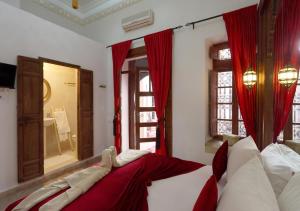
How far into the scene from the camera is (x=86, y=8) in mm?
4418

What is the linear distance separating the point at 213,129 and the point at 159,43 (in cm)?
196

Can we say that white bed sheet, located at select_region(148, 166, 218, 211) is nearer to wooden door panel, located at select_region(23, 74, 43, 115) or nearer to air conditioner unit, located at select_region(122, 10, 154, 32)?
wooden door panel, located at select_region(23, 74, 43, 115)

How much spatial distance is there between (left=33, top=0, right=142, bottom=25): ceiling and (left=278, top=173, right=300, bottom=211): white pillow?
4125mm

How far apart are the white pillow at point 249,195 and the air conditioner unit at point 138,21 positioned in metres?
3.40

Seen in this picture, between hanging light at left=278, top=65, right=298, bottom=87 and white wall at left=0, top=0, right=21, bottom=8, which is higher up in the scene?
white wall at left=0, top=0, right=21, bottom=8

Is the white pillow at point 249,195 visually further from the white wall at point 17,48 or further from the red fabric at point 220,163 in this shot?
the white wall at point 17,48

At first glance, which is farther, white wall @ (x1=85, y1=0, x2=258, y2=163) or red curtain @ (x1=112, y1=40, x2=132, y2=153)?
red curtain @ (x1=112, y1=40, x2=132, y2=153)

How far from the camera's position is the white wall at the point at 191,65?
3045 millimetres

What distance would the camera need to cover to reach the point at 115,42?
424cm

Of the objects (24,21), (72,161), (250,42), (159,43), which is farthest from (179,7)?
(72,161)

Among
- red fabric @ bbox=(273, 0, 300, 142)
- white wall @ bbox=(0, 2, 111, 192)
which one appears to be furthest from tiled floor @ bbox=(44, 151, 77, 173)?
red fabric @ bbox=(273, 0, 300, 142)

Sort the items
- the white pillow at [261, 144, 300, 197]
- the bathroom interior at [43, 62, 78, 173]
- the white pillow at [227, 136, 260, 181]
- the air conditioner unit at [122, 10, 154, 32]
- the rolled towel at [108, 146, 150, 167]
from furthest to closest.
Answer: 1. the bathroom interior at [43, 62, 78, 173]
2. the air conditioner unit at [122, 10, 154, 32]
3. the rolled towel at [108, 146, 150, 167]
4. the white pillow at [227, 136, 260, 181]
5. the white pillow at [261, 144, 300, 197]

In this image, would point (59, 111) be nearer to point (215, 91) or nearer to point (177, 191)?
point (215, 91)

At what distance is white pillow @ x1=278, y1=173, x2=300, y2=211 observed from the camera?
2.64 feet
